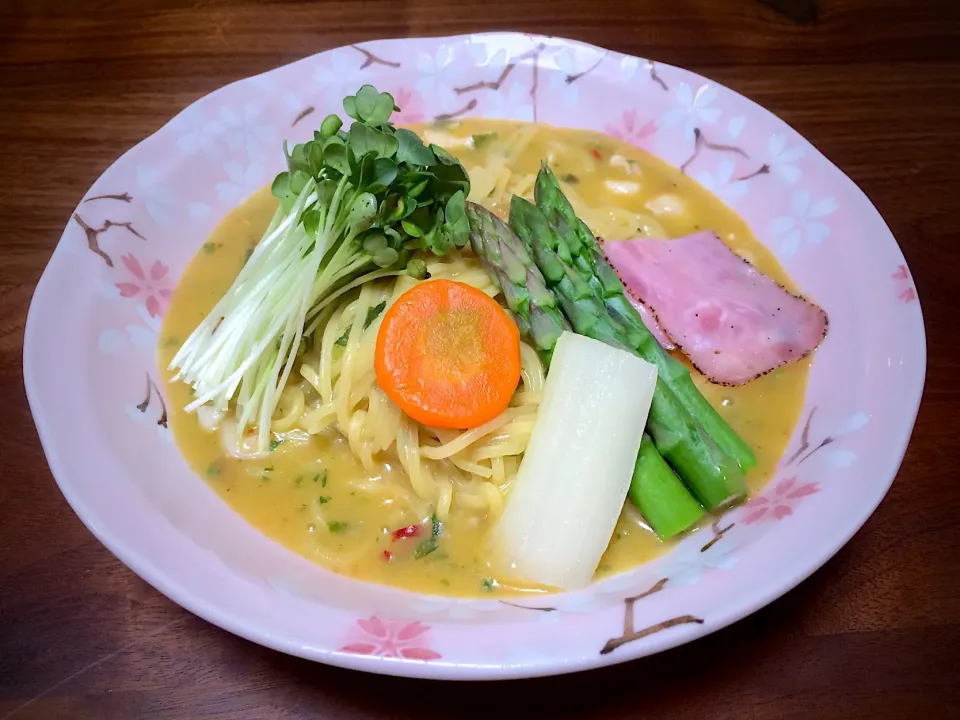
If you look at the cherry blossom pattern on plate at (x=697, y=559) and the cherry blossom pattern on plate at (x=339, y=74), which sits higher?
the cherry blossom pattern on plate at (x=339, y=74)

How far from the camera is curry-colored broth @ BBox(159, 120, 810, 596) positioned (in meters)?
2.61

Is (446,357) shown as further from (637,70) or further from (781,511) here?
(637,70)

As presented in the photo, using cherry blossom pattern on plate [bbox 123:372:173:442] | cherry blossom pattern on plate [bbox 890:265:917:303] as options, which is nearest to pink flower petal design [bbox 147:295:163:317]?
cherry blossom pattern on plate [bbox 123:372:173:442]

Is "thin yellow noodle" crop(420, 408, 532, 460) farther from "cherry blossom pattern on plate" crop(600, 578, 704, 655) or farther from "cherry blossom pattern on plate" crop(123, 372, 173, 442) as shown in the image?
"cherry blossom pattern on plate" crop(123, 372, 173, 442)

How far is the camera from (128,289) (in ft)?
10.5

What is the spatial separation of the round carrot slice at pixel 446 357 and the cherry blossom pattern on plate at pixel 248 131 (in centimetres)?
159

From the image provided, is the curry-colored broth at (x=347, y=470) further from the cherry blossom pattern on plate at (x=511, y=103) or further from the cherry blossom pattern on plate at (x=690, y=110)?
the cherry blossom pattern on plate at (x=511, y=103)

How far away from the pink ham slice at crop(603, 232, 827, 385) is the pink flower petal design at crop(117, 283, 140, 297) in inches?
87.4

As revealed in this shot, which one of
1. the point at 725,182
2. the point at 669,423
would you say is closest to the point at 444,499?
the point at 669,423

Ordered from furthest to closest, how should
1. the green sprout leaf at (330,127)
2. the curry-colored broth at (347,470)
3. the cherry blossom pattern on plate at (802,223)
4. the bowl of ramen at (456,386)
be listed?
the cherry blossom pattern on plate at (802,223), the green sprout leaf at (330,127), the curry-colored broth at (347,470), the bowl of ramen at (456,386)

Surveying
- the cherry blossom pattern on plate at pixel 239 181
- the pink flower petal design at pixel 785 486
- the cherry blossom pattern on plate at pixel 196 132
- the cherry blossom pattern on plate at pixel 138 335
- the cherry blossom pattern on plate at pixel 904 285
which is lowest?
the pink flower petal design at pixel 785 486

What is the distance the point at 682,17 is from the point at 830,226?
2324mm

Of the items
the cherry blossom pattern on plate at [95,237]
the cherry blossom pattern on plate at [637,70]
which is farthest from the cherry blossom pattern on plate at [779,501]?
the cherry blossom pattern on plate at [95,237]

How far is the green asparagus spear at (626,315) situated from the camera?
282cm
